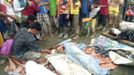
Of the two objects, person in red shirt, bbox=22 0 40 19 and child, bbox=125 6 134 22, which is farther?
child, bbox=125 6 134 22

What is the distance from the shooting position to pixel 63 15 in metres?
9.71

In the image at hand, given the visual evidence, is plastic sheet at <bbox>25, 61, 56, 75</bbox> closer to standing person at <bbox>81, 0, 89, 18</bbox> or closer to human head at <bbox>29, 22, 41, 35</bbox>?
human head at <bbox>29, 22, 41, 35</bbox>

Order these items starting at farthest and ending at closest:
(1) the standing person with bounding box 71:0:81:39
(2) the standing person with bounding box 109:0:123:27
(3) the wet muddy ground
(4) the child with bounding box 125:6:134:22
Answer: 1. (4) the child with bounding box 125:6:134:22
2. (2) the standing person with bounding box 109:0:123:27
3. (1) the standing person with bounding box 71:0:81:39
4. (3) the wet muddy ground

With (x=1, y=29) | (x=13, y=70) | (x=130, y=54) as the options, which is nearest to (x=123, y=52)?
(x=130, y=54)

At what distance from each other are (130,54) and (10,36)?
365 centimetres

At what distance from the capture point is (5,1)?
9.24 meters

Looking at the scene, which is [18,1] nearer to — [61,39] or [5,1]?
[5,1]

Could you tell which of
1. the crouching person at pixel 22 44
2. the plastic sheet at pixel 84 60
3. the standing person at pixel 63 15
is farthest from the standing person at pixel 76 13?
the crouching person at pixel 22 44

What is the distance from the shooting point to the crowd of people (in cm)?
937

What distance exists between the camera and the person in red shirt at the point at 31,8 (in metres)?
9.55

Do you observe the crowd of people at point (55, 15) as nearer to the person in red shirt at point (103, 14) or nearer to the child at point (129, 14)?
the person in red shirt at point (103, 14)

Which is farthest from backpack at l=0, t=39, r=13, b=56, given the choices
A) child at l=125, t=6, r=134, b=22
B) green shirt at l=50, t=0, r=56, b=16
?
child at l=125, t=6, r=134, b=22

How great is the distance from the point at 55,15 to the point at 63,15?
11.0 inches

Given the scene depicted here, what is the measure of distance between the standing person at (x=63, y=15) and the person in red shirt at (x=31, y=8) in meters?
0.71
